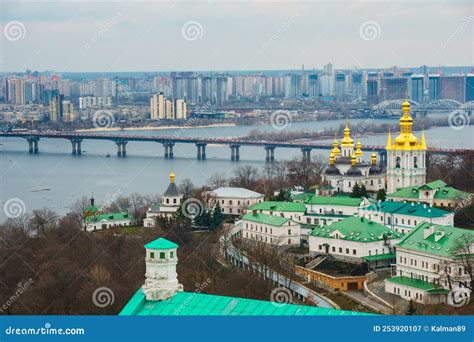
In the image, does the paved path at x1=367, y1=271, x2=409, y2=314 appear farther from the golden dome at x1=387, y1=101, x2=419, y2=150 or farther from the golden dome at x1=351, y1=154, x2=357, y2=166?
the golden dome at x1=351, y1=154, x2=357, y2=166

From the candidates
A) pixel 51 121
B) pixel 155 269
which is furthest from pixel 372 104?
pixel 155 269

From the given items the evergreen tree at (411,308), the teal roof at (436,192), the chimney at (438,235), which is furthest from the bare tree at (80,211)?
the evergreen tree at (411,308)

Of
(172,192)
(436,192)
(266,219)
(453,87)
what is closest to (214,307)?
(266,219)

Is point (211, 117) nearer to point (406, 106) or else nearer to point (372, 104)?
point (372, 104)

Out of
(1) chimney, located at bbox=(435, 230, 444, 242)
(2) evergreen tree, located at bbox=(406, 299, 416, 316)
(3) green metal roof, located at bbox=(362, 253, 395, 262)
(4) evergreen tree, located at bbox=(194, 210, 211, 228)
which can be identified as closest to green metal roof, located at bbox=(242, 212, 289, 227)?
(4) evergreen tree, located at bbox=(194, 210, 211, 228)

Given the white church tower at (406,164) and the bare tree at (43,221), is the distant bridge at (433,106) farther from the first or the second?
the bare tree at (43,221)

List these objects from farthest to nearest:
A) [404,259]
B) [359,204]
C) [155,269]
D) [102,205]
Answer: [102,205] → [359,204] → [404,259] → [155,269]
